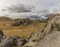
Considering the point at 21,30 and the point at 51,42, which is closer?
the point at 51,42

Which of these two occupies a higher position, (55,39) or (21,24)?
(55,39)

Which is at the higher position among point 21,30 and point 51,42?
point 51,42

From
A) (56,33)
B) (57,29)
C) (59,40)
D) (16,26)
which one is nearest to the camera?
(59,40)

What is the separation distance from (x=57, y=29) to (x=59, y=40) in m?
4.12

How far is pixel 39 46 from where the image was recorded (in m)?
18.6

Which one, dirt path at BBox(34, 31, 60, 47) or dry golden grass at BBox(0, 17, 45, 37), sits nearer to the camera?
dirt path at BBox(34, 31, 60, 47)

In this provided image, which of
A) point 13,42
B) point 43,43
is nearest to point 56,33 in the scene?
point 43,43

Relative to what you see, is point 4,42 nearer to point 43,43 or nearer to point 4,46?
point 4,46

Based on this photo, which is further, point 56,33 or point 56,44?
point 56,33

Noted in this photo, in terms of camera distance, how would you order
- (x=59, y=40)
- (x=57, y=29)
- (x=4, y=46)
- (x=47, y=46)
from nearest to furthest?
1. (x=47, y=46)
2. (x=59, y=40)
3. (x=57, y=29)
4. (x=4, y=46)

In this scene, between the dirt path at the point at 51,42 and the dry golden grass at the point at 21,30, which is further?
the dry golden grass at the point at 21,30

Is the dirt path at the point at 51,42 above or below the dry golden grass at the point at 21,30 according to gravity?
above

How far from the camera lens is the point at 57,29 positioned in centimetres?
2392

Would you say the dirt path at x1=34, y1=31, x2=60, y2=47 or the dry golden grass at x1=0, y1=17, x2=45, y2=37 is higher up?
the dirt path at x1=34, y1=31, x2=60, y2=47
